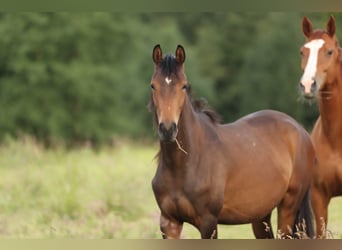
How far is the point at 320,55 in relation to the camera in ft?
18.8

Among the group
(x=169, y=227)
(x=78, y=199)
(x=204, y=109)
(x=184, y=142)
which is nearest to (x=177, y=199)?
(x=169, y=227)

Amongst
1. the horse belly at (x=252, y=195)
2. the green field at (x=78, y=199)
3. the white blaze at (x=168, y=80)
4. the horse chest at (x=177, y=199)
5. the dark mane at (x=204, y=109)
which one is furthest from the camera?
the green field at (x=78, y=199)

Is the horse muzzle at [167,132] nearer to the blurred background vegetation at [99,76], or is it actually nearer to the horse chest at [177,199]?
the horse chest at [177,199]

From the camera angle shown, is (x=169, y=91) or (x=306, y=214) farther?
(x=306, y=214)

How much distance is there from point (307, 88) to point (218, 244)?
11.4ft

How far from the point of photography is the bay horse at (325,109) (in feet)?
18.7

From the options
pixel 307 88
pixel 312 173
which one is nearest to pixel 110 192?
pixel 312 173

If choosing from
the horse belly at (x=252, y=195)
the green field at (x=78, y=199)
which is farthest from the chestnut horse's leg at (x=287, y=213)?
the green field at (x=78, y=199)

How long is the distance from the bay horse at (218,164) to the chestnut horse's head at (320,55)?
50 centimetres

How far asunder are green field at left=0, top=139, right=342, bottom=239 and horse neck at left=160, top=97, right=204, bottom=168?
3.06ft

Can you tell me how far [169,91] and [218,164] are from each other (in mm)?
713

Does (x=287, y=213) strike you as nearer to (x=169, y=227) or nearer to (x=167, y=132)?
(x=169, y=227)

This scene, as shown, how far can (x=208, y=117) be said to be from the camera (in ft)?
17.6

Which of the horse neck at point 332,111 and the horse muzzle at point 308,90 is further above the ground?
the horse muzzle at point 308,90
